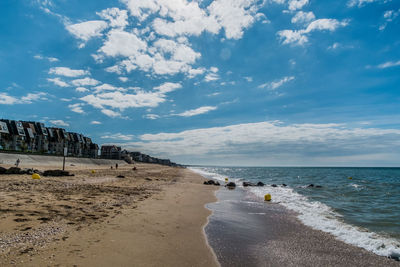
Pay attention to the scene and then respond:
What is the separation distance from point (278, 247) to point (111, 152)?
464 feet

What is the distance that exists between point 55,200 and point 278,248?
8.90m

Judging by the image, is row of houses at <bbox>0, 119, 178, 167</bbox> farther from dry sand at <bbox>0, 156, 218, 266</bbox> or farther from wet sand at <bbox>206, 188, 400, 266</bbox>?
wet sand at <bbox>206, 188, 400, 266</bbox>

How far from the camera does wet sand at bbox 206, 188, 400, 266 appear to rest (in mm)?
5293

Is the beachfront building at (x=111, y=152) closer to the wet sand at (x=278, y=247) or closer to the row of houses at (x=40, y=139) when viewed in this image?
the row of houses at (x=40, y=139)

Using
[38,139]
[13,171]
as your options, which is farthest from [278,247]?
[38,139]

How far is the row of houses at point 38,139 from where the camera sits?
196ft

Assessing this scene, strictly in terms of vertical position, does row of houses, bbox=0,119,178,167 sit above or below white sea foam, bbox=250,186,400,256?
above

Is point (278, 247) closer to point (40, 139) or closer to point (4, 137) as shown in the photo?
point (4, 137)

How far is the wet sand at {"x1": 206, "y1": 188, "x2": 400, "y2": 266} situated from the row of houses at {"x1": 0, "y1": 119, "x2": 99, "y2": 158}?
45514mm

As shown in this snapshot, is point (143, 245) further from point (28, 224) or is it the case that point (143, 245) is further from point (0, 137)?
point (0, 137)

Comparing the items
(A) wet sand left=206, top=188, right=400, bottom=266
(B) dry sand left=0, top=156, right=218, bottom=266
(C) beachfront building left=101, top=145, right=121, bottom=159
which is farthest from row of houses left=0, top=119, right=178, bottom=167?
(A) wet sand left=206, top=188, right=400, bottom=266

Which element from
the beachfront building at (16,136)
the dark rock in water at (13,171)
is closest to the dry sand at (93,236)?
the dark rock in water at (13,171)

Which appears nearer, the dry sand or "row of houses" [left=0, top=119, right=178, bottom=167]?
the dry sand

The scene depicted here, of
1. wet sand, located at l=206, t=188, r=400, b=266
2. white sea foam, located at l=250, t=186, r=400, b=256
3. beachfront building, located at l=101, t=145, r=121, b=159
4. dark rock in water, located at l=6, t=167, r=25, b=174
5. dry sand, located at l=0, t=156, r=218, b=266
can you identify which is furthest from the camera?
beachfront building, located at l=101, t=145, r=121, b=159
